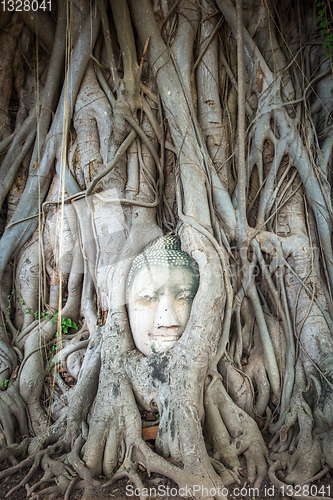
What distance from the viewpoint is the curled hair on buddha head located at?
2299 millimetres

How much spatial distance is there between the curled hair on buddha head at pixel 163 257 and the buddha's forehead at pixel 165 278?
0.09ft

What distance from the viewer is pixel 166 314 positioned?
2.16m

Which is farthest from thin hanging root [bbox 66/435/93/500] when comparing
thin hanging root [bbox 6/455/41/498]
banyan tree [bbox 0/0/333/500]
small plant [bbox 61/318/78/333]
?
small plant [bbox 61/318/78/333]

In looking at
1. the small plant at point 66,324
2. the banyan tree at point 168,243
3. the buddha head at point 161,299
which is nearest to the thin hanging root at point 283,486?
the banyan tree at point 168,243

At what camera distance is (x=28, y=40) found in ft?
12.0

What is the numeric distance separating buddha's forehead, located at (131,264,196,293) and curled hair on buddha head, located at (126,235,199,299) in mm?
28

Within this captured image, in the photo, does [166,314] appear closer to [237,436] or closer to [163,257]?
[163,257]

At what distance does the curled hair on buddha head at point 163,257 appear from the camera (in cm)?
230

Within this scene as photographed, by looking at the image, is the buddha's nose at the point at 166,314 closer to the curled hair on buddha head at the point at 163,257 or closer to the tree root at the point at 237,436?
the curled hair on buddha head at the point at 163,257

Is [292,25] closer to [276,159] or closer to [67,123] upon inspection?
[276,159]

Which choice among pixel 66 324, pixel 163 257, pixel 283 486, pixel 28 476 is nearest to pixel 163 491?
pixel 283 486

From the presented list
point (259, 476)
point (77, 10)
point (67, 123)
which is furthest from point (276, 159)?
point (77, 10)

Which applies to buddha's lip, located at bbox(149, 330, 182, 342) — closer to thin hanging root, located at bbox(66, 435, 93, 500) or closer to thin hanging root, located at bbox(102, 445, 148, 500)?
thin hanging root, located at bbox(102, 445, 148, 500)

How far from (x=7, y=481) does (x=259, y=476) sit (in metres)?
1.36
